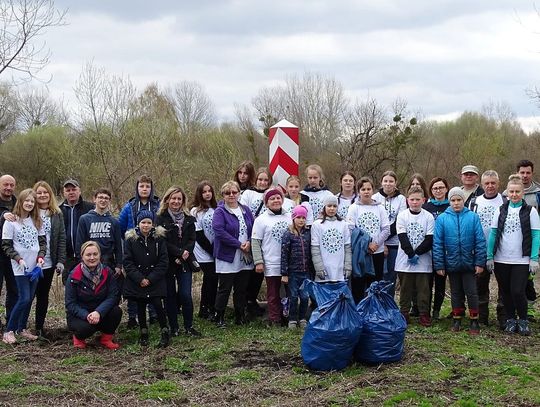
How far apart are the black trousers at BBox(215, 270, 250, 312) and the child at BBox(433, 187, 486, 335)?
2.37 m

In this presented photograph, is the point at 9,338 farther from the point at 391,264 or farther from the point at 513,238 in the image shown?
the point at 513,238

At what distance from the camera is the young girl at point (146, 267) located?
22.4 feet

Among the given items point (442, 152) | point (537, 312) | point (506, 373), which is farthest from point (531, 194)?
point (442, 152)

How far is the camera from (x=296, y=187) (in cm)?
802

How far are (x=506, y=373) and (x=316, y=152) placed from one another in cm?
2135

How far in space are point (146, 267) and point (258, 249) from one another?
1.41 metres

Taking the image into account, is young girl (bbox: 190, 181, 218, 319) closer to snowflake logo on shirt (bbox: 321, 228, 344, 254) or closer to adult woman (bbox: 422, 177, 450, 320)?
snowflake logo on shirt (bbox: 321, 228, 344, 254)

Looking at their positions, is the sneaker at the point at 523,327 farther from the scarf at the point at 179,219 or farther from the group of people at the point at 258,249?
the scarf at the point at 179,219

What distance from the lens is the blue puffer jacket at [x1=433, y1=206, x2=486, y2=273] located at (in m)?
7.12

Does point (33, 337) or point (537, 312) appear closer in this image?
point (33, 337)

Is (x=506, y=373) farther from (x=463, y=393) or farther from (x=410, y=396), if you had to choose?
(x=410, y=396)

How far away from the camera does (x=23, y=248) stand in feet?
23.2

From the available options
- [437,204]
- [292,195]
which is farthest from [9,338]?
[437,204]

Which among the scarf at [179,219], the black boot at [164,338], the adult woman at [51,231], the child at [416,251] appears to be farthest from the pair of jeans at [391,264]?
the adult woman at [51,231]
